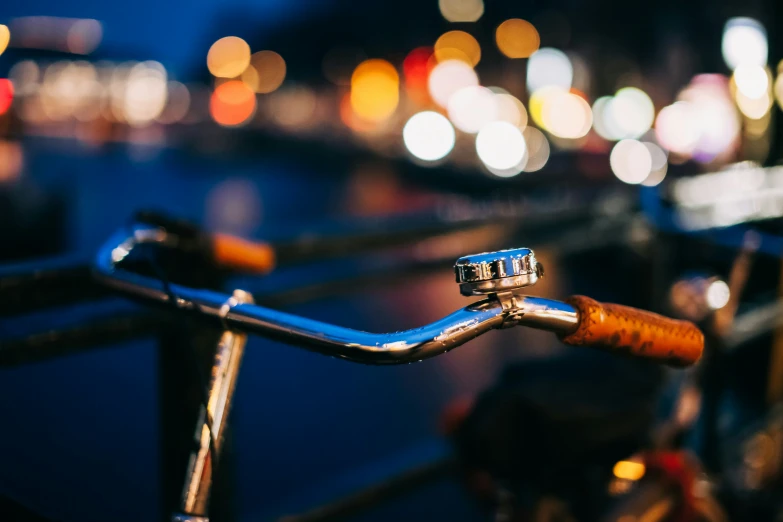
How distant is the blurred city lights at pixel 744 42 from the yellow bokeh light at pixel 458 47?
1597 inches

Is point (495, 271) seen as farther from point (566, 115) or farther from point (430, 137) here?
point (566, 115)

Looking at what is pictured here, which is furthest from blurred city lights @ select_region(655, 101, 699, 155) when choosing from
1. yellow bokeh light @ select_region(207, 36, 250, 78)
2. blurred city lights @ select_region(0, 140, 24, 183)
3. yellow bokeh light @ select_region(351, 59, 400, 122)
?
yellow bokeh light @ select_region(207, 36, 250, 78)

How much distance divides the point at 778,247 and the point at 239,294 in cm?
218

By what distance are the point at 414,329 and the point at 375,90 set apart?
5957 cm

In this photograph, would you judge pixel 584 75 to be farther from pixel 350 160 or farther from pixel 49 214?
pixel 49 214

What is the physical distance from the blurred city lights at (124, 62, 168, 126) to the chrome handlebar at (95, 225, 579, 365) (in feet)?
216

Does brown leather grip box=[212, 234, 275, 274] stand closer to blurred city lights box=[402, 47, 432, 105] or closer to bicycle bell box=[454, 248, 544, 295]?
bicycle bell box=[454, 248, 544, 295]

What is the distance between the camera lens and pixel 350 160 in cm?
3272

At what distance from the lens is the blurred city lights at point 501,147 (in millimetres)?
30016

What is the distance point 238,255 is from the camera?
1809 millimetres

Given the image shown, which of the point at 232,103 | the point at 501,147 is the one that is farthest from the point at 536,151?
the point at 232,103

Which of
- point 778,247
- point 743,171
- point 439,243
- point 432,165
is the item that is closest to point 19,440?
point 439,243

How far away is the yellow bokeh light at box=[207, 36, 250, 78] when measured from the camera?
8019 centimetres

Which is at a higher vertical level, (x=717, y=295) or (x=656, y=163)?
(x=656, y=163)
